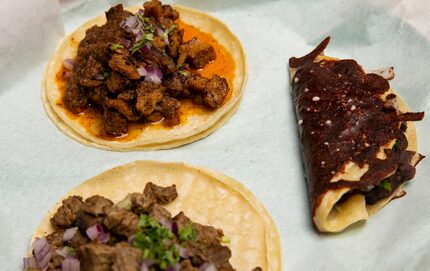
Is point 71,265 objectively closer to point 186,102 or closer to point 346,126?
point 186,102

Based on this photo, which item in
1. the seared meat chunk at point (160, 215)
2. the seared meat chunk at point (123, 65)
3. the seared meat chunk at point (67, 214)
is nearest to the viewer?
the seared meat chunk at point (160, 215)

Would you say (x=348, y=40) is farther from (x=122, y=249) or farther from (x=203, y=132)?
(x=122, y=249)

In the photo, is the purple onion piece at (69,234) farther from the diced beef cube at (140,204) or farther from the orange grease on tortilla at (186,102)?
the orange grease on tortilla at (186,102)

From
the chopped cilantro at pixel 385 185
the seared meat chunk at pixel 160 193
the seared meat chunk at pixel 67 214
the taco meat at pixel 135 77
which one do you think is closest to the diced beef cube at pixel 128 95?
the taco meat at pixel 135 77

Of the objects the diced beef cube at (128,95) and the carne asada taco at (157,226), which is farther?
the diced beef cube at (128,95)

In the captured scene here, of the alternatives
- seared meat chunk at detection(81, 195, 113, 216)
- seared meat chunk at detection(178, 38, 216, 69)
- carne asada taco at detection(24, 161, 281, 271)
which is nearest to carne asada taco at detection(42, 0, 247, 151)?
seared meat chunk at detection(178, 38, 216, 69)

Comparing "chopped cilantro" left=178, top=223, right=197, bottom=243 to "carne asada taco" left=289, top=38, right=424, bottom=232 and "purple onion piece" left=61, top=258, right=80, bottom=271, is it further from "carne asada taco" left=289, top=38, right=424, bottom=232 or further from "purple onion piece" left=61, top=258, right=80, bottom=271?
"carne asada taco" left=289, top=38, right=424, bottom=232
